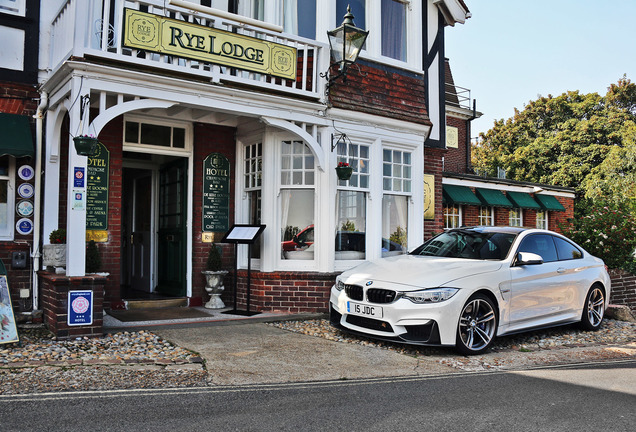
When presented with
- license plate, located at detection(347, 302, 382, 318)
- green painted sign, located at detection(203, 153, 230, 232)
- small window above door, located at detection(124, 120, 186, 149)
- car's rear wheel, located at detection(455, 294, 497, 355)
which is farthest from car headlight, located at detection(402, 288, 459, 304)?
small window above door, located at detection(124, 120, 186, 149)

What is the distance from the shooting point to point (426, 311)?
6.33m

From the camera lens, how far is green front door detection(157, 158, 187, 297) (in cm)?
958

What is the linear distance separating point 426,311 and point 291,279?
3.24m

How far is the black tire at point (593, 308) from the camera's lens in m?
8.20

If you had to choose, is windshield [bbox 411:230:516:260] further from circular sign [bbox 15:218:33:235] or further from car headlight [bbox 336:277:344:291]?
circular sign [bbox 15:218:33:235]

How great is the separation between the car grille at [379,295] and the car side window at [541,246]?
2.10 metres

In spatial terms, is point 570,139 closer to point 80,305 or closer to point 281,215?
point 281,215

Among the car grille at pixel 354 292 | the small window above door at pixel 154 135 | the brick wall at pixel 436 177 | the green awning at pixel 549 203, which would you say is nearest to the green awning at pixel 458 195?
the green awning at pixel 549 203

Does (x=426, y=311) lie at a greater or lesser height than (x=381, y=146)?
lesser

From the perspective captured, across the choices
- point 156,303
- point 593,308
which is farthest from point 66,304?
point 593,308

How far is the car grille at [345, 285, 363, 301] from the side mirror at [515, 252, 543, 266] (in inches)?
80.2

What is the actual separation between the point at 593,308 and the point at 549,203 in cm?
1320

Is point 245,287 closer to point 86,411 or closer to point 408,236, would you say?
point 408,236

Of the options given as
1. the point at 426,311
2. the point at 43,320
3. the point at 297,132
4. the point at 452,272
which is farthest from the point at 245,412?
the point at 297,132
